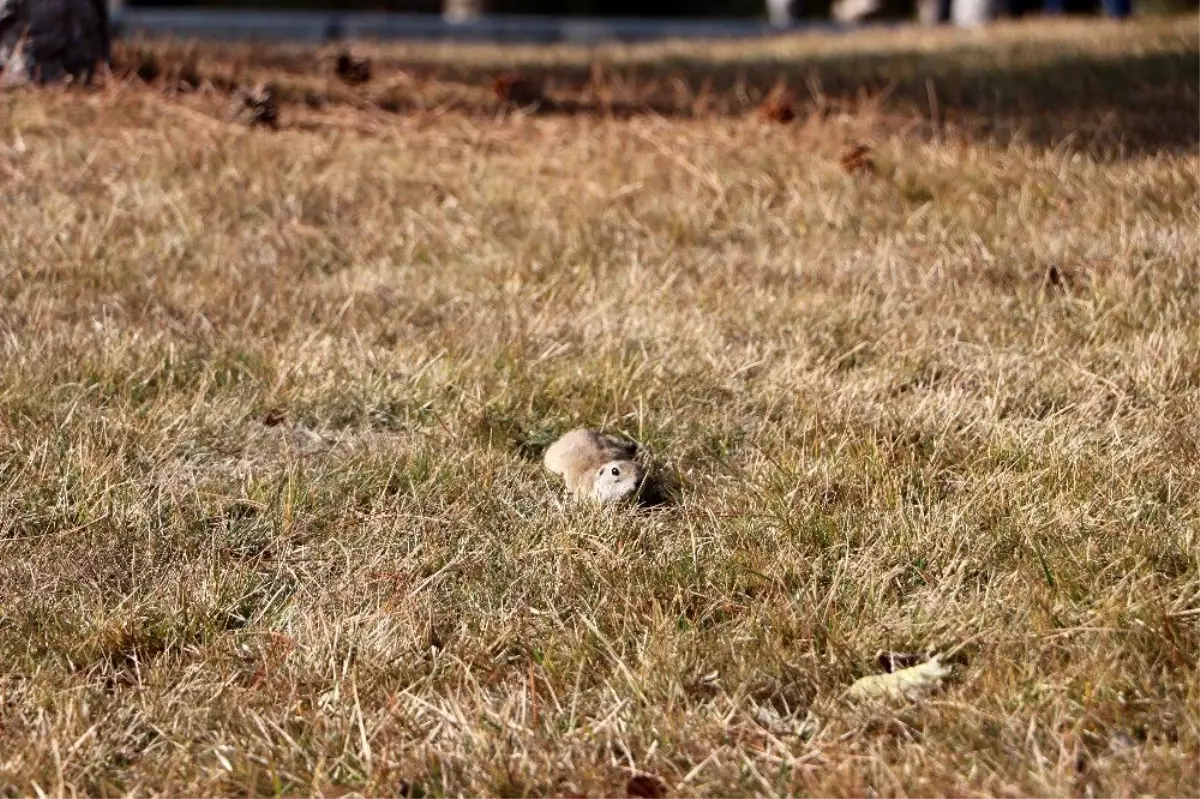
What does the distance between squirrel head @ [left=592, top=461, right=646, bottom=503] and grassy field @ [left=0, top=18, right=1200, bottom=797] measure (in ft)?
0.29

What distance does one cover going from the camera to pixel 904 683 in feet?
8.00

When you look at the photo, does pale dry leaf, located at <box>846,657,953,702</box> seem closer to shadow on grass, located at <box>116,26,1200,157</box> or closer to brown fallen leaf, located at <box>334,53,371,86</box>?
shadow on grass, located at <box>116,26,1200,157</box>

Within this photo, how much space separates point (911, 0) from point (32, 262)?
15.4 meters

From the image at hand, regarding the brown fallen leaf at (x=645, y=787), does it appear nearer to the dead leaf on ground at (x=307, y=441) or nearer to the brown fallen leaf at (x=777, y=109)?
the dead leaf on ground at (x=307, y=441)

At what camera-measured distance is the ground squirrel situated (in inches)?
122

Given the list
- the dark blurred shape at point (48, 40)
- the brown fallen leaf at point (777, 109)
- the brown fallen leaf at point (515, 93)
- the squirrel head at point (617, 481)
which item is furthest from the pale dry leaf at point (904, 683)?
the dark blurred shape at point (48, 40)

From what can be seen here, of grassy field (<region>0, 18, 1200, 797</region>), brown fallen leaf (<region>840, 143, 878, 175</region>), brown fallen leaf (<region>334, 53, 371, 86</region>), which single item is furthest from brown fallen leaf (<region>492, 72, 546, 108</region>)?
brown fallen leaf (<region>840, 143, 878, 175</region>)

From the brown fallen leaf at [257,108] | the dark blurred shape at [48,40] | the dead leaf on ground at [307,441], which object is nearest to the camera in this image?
the dead leaf on ground at [307,441]

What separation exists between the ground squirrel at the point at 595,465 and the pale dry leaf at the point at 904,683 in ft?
2.54

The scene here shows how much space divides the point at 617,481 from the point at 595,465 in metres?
0.11

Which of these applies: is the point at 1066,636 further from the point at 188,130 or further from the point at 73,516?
the point at 188,130

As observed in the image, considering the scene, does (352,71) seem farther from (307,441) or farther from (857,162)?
(307,441)

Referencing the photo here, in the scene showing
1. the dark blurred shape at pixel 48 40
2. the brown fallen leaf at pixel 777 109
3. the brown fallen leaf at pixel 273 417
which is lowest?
the brown fallen leaf at pixel 273 417

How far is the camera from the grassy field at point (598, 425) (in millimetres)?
2361
